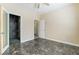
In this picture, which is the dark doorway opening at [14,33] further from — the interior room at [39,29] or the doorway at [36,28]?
the doorway at [36,28]

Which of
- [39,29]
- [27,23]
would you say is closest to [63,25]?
[39,29]

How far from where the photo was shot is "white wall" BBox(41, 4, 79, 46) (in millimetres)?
1852

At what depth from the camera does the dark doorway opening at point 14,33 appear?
1.70 meters

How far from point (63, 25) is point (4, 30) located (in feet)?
4.13

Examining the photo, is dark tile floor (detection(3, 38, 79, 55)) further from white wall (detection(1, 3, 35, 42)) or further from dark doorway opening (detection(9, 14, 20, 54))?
white wall (detection(1, 3, 35, 42))

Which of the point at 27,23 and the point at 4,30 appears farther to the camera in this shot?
the point at 27,23

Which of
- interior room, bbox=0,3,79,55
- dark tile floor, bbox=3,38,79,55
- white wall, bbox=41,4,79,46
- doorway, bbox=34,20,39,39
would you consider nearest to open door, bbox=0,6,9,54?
interior room, bbox=0,3,79,55

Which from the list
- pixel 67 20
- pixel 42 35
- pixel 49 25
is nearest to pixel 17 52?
pixel 42 35

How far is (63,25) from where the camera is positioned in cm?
188

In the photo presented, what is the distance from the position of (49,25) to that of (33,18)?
438mm

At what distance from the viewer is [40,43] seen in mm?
2000

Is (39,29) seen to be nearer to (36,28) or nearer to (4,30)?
(36,28)
